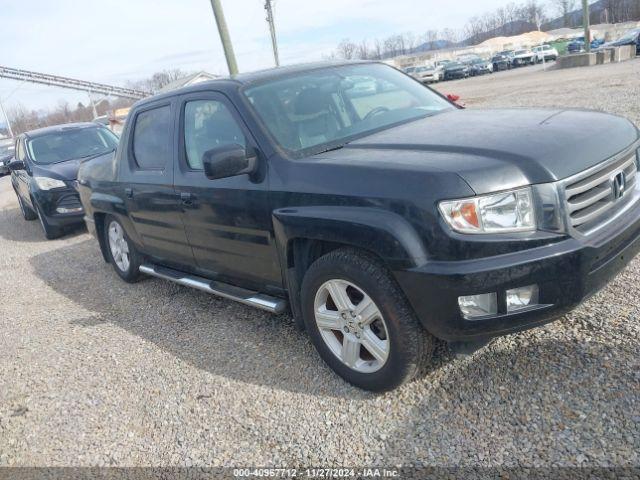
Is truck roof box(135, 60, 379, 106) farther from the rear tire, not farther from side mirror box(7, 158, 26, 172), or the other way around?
side mirror box(7, 158, 26, 172)

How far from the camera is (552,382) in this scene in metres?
2.78

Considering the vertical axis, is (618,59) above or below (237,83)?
below

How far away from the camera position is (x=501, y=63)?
162 ft

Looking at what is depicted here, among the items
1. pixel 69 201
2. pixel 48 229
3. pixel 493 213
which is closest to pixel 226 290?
pixel 493 213

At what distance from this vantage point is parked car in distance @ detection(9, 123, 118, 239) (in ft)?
27.6

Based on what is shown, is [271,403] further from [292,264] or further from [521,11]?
[521,11]

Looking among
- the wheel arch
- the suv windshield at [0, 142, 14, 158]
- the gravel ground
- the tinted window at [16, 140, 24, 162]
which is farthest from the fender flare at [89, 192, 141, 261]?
the suv windshield at [0, 142, 14, 158]

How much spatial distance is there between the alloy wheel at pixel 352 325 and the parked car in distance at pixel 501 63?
170 feet

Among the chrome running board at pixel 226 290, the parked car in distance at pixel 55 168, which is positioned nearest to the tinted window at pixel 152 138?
the chrome running board at pixel 226 290

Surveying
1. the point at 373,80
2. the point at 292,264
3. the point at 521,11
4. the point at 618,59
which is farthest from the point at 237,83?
the point at 521,11

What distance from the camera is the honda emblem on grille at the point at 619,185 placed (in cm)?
280

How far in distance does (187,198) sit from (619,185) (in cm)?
279

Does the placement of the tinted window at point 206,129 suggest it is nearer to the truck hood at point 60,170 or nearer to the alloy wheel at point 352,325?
the alloy wheel at point 352,325

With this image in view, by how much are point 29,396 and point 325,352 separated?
2.12 meters
